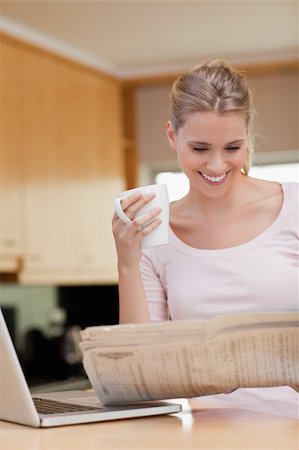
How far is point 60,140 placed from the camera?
5031 millimetres

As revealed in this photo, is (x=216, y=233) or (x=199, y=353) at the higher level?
(x=216, y=233)

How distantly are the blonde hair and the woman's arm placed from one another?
270 millimetres

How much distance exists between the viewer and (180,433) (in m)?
1.33

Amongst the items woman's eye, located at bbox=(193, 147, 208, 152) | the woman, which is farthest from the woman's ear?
woman's eye, located at bbox=(193, 147, 208, 152)

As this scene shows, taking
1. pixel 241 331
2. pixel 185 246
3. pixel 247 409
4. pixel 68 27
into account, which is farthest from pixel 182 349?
pixel 68 27

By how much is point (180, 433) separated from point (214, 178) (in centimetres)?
64

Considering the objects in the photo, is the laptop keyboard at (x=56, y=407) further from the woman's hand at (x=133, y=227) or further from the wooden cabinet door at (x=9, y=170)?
the wooden cabinet door at (x=9, y=170)

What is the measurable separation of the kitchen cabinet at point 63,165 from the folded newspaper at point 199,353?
3.05 m

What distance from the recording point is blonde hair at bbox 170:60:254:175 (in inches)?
71.2

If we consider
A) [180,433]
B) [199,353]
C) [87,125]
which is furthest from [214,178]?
[87,125]

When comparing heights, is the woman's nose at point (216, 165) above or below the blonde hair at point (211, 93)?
below

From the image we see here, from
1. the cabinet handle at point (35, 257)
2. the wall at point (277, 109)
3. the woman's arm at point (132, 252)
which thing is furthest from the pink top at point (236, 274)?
the wall at point (277, 109)

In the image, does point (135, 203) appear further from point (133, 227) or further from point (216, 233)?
point (216, 233)

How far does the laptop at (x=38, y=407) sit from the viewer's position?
139cm
